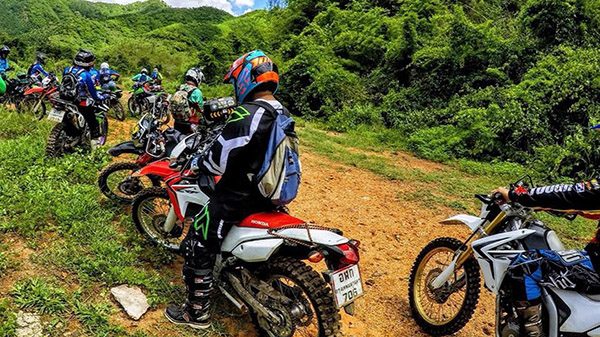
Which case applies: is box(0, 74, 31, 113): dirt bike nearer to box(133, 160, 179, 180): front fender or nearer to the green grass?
the green grass

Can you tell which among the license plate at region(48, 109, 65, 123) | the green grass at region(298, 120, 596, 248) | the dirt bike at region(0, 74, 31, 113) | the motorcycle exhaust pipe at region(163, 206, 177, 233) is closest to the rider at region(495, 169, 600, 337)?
the motorcycle exhaust pipe at region(163, 206, 177, 233)

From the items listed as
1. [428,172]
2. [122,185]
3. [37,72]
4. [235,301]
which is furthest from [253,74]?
[37,72]

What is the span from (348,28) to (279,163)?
50.1ft

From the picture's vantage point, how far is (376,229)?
555 centimetres

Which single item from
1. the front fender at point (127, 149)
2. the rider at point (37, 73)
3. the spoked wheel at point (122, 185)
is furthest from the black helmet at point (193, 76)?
the rider at point (37, 73)

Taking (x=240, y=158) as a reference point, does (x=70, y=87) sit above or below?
below

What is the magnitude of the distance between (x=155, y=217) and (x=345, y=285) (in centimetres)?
214

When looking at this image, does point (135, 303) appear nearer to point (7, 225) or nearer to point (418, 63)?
point (7, 225)

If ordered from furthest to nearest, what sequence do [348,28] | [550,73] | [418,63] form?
1. [348,28]
2. [418,63]
3. [550,73]

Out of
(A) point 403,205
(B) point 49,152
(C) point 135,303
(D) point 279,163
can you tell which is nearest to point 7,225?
(C) point 135,303

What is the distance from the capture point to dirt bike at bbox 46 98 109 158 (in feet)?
19.0

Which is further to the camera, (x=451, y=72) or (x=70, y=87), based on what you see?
(x=451, y=72)

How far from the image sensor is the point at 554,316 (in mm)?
2490

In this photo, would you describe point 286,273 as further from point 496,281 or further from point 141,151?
point 141,151
